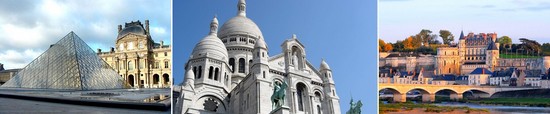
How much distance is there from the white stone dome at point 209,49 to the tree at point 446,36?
1022cm

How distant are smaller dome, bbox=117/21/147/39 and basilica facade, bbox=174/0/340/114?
2308 centimetres

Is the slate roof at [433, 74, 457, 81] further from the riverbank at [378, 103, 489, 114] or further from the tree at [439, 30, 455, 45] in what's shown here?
the tree at [439, 30, 455, 45]

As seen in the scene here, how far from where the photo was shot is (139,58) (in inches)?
1913

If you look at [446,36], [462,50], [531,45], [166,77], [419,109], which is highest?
[446,36]

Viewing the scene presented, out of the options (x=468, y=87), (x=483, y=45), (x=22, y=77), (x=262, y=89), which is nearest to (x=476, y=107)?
(x=468, y=87)

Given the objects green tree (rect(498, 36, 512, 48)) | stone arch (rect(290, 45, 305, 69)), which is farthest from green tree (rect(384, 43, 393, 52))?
green tree (rect(498, 36, 512, 48))

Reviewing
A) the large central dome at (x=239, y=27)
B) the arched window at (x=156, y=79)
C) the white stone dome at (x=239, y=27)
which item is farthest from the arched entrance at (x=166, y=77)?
the white stone dome at (x=239, y=27)

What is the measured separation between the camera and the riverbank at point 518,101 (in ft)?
75.5

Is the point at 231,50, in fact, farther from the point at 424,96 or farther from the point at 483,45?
the point at 483,45

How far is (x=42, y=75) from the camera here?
31250 mm

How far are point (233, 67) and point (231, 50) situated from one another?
1.43 m

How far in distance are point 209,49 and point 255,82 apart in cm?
335

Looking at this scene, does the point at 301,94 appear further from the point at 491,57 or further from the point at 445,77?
the point at 491,57

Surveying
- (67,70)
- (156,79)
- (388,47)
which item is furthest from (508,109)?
(156,79)
